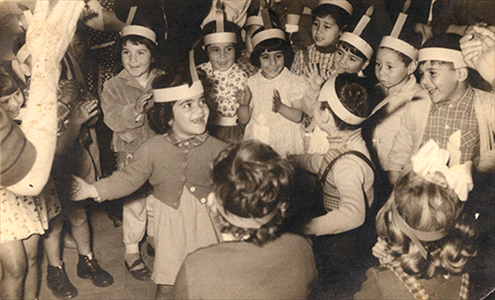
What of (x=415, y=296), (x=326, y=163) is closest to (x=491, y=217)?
(x=415, y=296)

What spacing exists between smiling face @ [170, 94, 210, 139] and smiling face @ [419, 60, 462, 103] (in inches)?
42.6

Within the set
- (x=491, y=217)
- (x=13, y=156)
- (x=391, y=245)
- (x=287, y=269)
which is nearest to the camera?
(x=13, y=156)

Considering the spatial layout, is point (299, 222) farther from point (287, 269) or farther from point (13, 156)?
point (13, 156)

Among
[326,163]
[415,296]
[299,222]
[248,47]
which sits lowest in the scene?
[415,296]

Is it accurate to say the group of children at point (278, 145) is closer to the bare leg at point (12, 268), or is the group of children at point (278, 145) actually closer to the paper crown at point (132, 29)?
the paper crown at point (132, 29)

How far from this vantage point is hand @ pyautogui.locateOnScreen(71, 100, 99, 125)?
1840 millimetres

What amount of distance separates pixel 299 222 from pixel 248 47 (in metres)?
0.84

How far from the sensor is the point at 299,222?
82.4 inches

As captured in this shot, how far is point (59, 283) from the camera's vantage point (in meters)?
1.98

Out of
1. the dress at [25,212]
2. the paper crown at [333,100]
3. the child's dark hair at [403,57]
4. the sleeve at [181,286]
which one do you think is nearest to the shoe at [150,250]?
the sleeve at [181,286]

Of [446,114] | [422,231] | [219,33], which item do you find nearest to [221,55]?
[219,33]

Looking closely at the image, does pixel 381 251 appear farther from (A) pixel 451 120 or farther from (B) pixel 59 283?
(B) pixel 59 283

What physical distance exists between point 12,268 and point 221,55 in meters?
1.27

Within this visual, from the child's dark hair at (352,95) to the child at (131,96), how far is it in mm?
807
